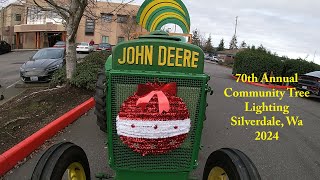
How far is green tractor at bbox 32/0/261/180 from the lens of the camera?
3049mm

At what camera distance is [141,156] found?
3293 millimetres

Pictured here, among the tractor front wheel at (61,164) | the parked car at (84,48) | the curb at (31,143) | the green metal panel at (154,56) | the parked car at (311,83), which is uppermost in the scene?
the parked car at (84,48)

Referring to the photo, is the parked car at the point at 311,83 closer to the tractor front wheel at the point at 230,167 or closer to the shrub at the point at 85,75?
the shrub at the point at 85,75

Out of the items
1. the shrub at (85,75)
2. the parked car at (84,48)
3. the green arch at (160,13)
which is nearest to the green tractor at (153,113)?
the shrub at (85,75)

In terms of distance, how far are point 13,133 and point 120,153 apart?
11.3 ft

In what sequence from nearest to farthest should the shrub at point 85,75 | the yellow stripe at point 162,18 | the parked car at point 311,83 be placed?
1. the shrub at point 85,75
2. the yellow stripe at point 162,18
3. the parked car at point 311,83

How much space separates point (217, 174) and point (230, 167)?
1.15 ft

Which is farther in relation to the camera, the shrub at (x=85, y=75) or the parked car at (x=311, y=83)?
the parked car at (x=311, y=83)

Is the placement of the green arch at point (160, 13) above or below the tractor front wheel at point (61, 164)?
above

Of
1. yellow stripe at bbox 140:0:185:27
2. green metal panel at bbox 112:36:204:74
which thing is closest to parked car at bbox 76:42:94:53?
yellow stripe at bbox 140:0:185:27

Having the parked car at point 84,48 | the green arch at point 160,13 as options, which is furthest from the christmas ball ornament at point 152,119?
the parked car at point 84,48

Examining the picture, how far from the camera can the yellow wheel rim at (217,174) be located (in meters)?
3.45

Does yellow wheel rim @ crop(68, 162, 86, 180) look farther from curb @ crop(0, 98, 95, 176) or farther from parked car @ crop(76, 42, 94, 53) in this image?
parked car @ crop(76, 42, 94, 53)

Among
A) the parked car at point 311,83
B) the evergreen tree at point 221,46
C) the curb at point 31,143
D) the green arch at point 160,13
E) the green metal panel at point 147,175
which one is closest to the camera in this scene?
the green metal panel at point 147,175
